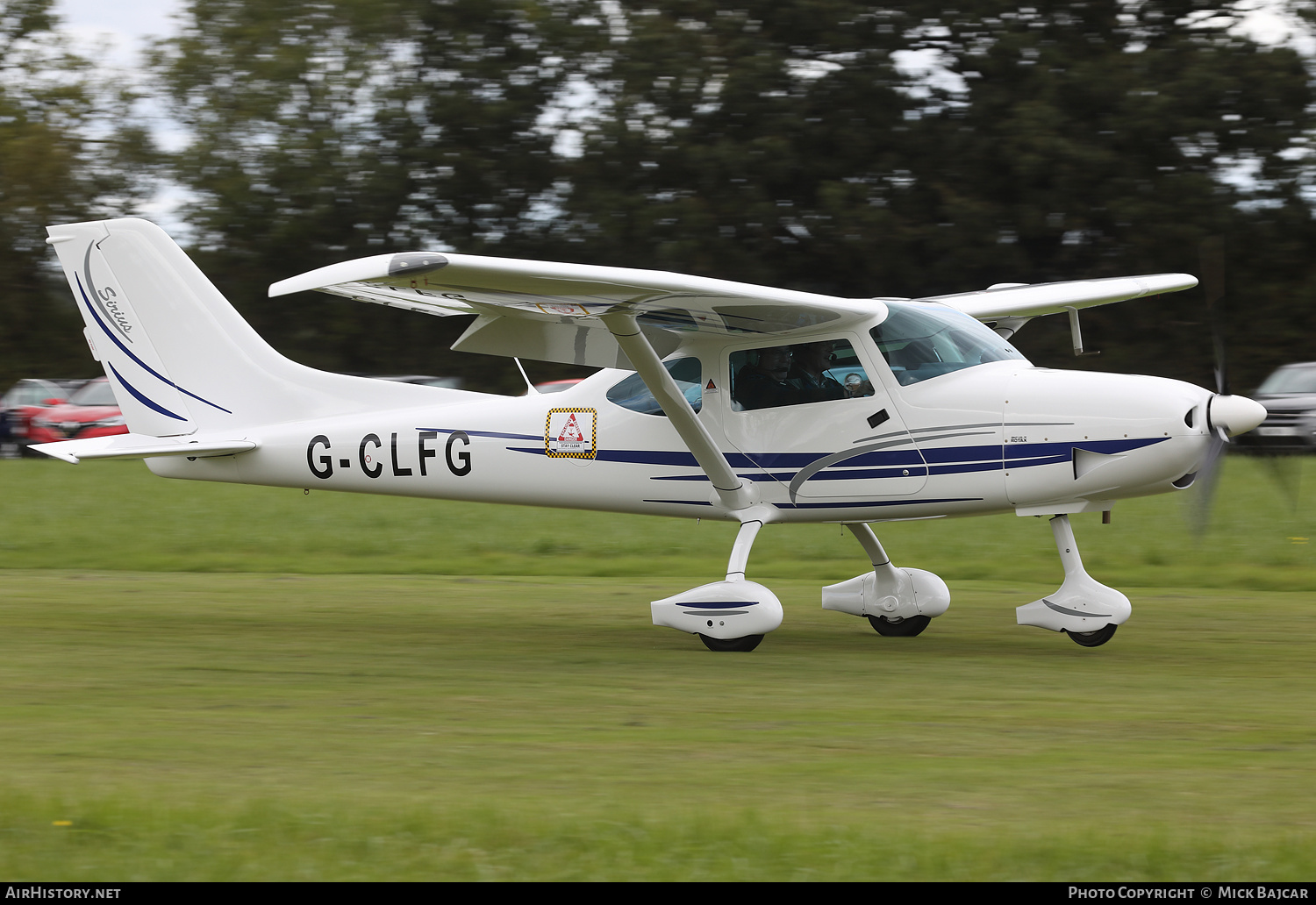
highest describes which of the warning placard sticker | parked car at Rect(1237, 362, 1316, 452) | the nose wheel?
the warning placard sticker

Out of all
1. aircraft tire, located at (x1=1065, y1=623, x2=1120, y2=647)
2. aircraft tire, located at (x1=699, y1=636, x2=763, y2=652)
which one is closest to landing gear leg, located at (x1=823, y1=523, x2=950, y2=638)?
aircraft tire, located at (x1=1065, y1=623, x2=1120, y2=647)

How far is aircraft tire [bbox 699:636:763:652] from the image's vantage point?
31.6 ft

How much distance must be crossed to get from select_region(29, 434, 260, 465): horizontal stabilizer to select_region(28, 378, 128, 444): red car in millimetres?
21067

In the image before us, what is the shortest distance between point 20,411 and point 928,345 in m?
28.1

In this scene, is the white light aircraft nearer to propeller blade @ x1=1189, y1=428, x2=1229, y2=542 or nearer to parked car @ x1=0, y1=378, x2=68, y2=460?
propeller blade @ x1=1189, y1=428, x2=1229, y2=542

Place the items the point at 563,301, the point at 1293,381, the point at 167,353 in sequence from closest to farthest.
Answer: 1. the point at 563,301
2. the point at 167,353
3. the point at 1293,381

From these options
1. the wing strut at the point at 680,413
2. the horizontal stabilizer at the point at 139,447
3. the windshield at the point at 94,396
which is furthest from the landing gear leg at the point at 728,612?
the windshield at the point at 94,396

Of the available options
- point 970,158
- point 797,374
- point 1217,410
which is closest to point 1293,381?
point 970,158

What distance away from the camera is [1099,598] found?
9.48m

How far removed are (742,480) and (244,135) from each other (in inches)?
1383

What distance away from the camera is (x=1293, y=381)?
88.5 feet

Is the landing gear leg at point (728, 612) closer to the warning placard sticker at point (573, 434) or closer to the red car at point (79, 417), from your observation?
the warning placard sticker at point (573, 434)

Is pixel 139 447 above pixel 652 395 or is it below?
below

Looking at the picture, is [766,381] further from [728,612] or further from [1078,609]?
[1078,609]
